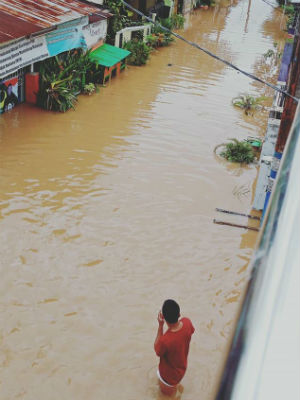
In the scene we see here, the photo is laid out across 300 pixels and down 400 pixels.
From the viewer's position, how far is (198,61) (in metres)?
20.6

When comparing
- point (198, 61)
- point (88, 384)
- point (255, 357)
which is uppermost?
point (255, 357)

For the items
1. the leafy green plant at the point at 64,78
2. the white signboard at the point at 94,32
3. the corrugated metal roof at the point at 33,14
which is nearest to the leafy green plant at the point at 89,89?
the leafy green plant at the point at 64,78

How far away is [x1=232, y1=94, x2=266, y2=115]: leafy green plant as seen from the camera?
15.6 metres

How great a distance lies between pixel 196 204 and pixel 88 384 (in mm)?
4863

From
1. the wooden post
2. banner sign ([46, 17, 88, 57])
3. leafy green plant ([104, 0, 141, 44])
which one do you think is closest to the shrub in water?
the wooden post

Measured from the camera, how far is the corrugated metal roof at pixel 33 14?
1045 cm

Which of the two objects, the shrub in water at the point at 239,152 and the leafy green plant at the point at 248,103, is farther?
the leafy green plant at the point at 248,103

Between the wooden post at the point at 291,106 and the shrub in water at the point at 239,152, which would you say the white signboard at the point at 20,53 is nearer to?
the shrub in water at the point at 239,152

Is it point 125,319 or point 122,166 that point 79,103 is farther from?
point 125,319

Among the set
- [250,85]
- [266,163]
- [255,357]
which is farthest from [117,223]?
[250,85]

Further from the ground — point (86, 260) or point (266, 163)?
point (266, 163)

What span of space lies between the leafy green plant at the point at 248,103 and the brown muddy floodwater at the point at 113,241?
1.54ft

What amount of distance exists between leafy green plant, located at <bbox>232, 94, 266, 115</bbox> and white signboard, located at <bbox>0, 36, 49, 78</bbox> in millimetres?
6779

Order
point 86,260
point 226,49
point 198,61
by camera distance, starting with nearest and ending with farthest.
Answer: point 86,260
point 198,61
point 226,49
